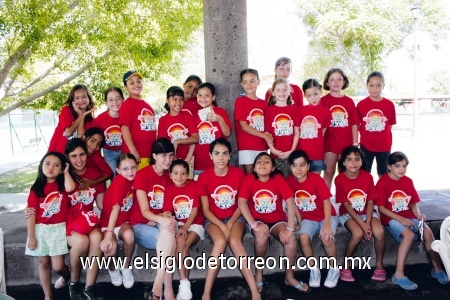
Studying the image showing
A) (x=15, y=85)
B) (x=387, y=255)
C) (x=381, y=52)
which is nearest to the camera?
(x=387, y=255)

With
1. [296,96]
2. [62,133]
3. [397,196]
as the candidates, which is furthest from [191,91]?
[397,196]

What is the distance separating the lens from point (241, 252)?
3.39 m

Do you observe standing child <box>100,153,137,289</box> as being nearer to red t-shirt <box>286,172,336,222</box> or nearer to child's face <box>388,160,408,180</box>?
red t-shirt <box>286,172,336,222</box>

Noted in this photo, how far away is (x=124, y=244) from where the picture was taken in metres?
3.53

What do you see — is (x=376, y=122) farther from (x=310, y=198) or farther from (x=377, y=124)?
(x=310, y=198)

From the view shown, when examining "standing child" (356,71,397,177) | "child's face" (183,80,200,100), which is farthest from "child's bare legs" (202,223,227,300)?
"standing child" (356,71,397,177)

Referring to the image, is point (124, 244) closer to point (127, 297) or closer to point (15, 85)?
point (127, 297)

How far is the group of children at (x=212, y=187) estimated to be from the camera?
3.41m

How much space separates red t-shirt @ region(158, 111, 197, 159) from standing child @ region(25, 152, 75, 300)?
44.2 inches

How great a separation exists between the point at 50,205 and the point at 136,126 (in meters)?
1.21

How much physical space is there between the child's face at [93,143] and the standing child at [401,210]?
2809 mm

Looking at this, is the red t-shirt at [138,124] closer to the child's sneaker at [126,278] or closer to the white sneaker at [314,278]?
the child's sneaker at [126,278]

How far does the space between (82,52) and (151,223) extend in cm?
385

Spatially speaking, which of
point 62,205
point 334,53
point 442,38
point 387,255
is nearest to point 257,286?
point 387,255
